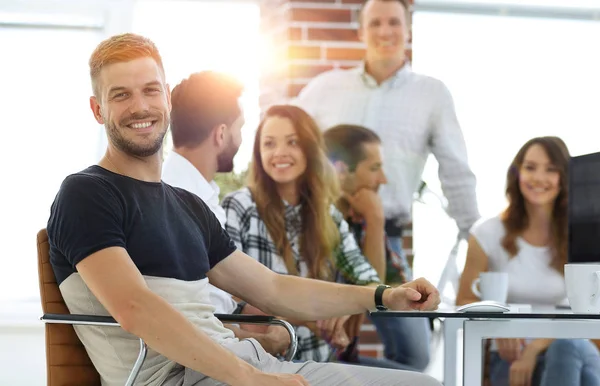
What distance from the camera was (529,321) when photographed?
1.99m

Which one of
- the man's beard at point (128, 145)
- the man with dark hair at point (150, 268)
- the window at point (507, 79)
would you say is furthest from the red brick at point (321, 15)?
the man's beard at point (128, 145)

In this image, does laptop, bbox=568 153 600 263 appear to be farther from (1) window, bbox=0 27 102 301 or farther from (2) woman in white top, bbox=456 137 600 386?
(1) window, bbox=0 27 102 301

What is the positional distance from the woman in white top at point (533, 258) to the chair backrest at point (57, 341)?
172 cm

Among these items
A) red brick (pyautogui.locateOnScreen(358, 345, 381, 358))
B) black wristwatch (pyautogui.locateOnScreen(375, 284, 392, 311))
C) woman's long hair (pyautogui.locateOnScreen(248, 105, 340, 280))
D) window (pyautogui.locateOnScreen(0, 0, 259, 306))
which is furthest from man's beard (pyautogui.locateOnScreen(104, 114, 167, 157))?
window (pyautogui.locateOnScreen(0, 0, 259, 306))

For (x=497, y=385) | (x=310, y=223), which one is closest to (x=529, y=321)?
(x=497, y=385)

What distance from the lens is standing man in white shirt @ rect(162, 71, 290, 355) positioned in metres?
3.05

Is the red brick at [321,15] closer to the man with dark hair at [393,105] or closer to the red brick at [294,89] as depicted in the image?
the man with dark hair at [393,105]

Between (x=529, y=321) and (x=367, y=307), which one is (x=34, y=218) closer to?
(x=367, y=307)

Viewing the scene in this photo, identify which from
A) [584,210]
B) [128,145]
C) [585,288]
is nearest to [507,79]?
[584,210]

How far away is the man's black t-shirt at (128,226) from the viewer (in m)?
1.81

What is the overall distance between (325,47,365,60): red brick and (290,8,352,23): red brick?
14 centimetres

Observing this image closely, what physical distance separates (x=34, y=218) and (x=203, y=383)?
3.23 metres

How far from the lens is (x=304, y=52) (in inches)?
171

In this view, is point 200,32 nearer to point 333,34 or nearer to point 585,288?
point 333,34
